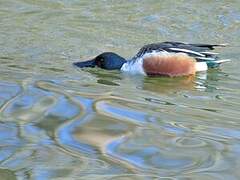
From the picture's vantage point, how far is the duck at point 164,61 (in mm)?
7492

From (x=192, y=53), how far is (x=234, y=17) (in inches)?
127

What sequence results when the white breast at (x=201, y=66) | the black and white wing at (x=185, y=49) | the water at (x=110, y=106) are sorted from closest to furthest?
1. the water at (x=110, y=106)
2. the black and white wing at (x=185, y=49)
3. the white breast at (x=201, y=66)

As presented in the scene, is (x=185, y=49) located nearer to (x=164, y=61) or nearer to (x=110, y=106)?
(x=164, y=61)

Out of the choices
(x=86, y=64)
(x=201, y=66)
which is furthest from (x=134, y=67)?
(x=201, y=66)

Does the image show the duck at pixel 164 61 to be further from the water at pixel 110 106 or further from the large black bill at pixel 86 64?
the water at pixel 110 106

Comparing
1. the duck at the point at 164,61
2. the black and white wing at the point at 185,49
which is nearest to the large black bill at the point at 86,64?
the duck at the point at 164,61

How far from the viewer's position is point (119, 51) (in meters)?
8.88

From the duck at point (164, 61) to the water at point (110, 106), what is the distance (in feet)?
0.33

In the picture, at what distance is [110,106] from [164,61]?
1753 millimetres

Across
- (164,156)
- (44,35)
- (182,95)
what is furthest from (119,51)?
(164,156)

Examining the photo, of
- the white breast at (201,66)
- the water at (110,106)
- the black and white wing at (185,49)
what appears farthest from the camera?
the white breast at (201,66)

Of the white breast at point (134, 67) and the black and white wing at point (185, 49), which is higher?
the black and white wing at point (185, 49)

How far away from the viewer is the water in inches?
→ 177

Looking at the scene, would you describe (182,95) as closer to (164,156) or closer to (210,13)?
(164,156)
